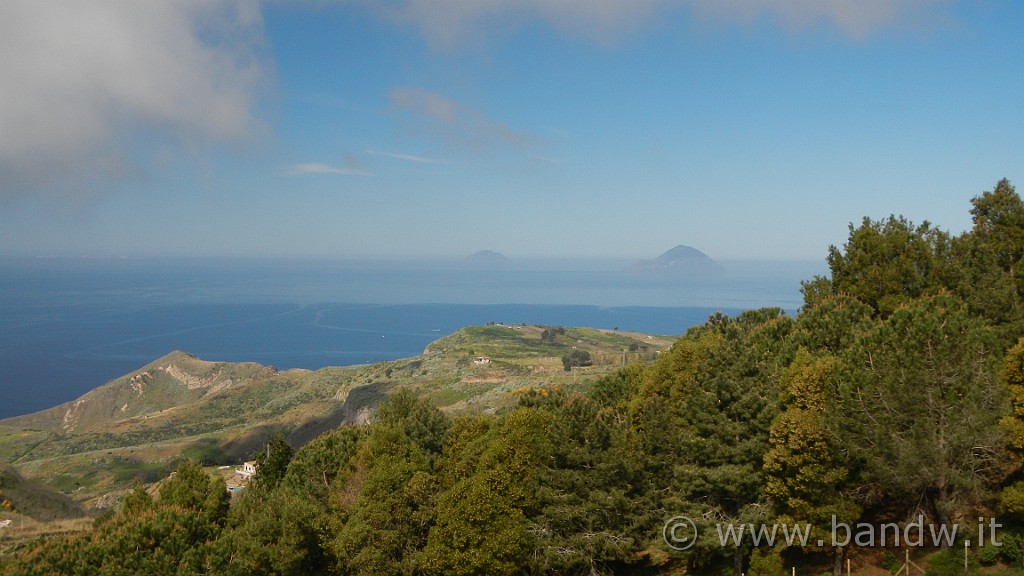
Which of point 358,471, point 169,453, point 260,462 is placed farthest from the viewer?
point 169,453

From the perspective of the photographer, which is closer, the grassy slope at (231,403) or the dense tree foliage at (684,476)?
the dense tree foliage at (684,476)

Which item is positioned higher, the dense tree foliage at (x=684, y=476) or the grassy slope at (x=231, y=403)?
the dense tree foliage at (x=684, y=476)

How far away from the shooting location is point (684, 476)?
79.9 feet

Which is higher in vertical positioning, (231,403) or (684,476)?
(684,476)

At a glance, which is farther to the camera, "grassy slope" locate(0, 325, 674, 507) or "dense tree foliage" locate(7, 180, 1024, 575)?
"grassy slope" locate(0, 325, 674, 507)

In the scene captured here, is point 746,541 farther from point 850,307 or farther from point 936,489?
point 850,307

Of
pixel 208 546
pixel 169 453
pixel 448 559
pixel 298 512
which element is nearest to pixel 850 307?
pixel 448 559

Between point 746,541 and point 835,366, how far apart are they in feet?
24.9

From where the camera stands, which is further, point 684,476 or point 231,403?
point 231,403

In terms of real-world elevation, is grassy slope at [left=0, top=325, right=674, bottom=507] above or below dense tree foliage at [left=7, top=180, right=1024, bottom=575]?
below

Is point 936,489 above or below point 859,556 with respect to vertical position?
above

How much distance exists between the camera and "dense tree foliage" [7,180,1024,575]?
863 inches

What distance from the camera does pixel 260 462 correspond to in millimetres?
40500

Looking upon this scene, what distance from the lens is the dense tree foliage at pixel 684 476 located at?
21.9m
